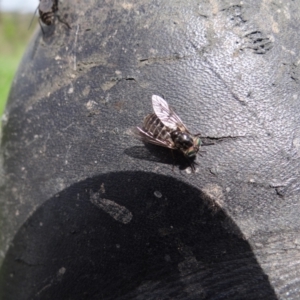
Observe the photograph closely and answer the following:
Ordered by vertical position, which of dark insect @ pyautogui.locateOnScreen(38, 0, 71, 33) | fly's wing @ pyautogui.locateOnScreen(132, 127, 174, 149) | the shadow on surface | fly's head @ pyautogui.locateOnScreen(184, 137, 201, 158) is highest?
dark insect @ pyautogui.locateOnScreen(38, 0, 71, 33)

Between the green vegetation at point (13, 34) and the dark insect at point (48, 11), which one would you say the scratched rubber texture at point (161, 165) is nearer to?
the dark insect at point (48, 11)

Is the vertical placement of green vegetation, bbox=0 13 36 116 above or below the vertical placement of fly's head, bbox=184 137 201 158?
above

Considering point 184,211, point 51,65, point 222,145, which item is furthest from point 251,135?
point 51,65

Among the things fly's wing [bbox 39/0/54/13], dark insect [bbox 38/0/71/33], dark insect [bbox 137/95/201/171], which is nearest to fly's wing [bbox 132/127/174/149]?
dark insect [bbox 137/95/201/171]

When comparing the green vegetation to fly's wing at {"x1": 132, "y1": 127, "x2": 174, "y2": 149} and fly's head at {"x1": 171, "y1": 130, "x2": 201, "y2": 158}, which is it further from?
fly's head at {"x1": 171, "y1": 130, "x2": 201, "y2": 158}

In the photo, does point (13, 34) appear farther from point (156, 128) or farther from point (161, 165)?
point (161, 165)

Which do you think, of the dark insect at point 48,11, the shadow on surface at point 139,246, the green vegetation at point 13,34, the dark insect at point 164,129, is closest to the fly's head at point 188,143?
the dark insect at point 164,129
